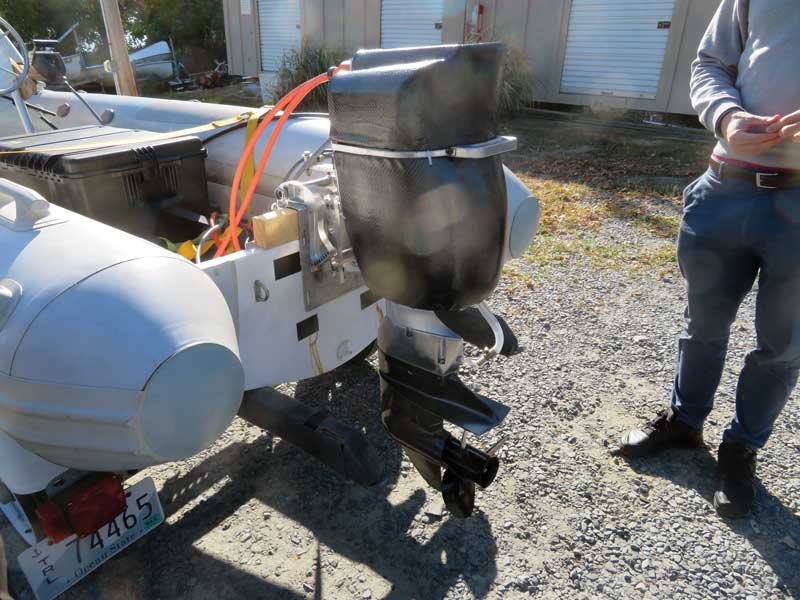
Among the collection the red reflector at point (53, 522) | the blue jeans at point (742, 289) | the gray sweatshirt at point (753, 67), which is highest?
the gray sweatshirt at point (753, 67)

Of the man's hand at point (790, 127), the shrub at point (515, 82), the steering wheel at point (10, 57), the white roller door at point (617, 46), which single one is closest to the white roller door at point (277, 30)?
the shrub at point (515, 82)

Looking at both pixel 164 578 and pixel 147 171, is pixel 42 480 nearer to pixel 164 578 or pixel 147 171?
pixel 164 578

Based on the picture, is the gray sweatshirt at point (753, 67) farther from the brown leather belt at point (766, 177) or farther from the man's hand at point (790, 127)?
the man's hand at point (790, 127)

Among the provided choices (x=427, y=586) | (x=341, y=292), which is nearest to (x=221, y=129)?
(x=341, y=292)

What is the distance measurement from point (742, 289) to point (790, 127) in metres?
0.66

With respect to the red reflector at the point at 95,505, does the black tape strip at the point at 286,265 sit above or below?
above

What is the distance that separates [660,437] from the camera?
7.83ft

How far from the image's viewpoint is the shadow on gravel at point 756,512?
6.29 ft

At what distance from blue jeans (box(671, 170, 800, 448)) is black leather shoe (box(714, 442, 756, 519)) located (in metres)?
0.05

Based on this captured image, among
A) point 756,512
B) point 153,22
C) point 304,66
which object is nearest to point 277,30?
point 304,66

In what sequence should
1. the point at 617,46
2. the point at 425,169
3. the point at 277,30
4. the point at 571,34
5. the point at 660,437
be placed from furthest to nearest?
the point at 277,30
the point at 571,34
the point at 617,46
the point at 660,437
the point at 425,169

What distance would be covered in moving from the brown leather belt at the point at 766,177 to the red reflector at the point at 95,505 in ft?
7.11

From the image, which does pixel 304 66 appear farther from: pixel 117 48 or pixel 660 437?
pixel 660 437

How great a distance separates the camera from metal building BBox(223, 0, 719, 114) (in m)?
9.00
